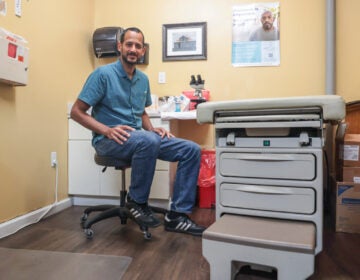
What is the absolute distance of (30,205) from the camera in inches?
68.3

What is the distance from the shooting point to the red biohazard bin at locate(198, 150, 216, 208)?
7.09ft

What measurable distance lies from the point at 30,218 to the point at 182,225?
0.95m

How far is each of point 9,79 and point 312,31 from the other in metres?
2.25

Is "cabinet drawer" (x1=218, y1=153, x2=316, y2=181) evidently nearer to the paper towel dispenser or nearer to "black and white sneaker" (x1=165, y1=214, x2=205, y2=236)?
"black and white sneaker" (x1=165, y1=214, x2=205, y2=236)

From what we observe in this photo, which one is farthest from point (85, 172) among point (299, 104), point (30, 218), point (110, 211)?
point (299, 104)

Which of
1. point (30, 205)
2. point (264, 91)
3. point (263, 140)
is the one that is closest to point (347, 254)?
point (263, 140)

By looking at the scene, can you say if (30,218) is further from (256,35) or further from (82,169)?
(256,35)

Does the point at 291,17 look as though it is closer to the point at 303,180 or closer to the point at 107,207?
the point at 303,180

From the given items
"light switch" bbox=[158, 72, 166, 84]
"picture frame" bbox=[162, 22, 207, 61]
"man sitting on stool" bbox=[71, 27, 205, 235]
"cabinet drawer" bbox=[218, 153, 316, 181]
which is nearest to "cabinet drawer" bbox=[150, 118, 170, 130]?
"man sitting on stool" bbox=[71, 27, 205, 235]

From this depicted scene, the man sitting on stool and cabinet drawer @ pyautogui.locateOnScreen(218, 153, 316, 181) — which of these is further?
the man sitting on stool

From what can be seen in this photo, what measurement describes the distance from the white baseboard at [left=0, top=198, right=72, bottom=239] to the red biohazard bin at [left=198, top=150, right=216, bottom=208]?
103 cm

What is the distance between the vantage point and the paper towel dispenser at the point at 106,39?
2.44 m

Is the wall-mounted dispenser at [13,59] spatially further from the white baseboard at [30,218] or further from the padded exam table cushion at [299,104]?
the padded exam table cushion at [299,104]

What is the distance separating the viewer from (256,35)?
239cm
